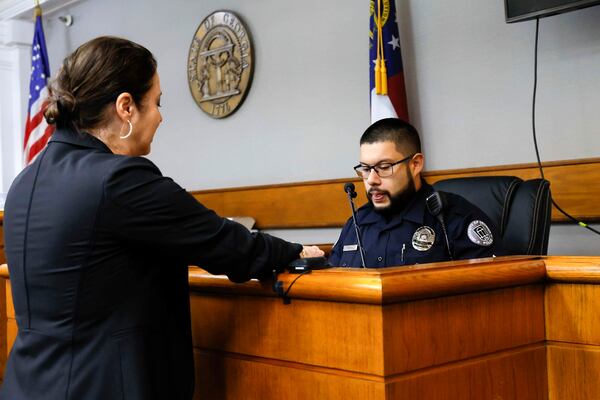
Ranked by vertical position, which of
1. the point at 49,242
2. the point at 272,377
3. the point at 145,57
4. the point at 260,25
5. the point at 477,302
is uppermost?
the point at 260,25

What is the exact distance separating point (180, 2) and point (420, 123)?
2.27m

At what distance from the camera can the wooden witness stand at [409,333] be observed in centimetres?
134

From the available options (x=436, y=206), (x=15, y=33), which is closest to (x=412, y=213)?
(x=436, y=206)

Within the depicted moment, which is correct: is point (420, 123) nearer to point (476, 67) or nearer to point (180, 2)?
point (476, 67)

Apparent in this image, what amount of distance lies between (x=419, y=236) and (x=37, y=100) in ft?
14.6

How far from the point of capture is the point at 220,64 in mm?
5090

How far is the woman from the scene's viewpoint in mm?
1418

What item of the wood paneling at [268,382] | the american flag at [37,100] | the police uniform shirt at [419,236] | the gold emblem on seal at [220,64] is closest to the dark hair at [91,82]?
the wood paneling at [268,382]

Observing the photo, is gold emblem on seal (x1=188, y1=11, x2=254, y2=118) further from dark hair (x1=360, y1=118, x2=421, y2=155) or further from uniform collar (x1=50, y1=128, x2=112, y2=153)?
uniform collar (x1=50, y1=128, x2=112, y2=153)

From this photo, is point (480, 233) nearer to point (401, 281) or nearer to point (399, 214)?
point (399, 214)

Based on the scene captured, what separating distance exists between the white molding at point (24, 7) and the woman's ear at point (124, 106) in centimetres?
518

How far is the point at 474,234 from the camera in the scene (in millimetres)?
2291

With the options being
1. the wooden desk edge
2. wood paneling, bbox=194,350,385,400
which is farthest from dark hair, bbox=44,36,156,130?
wood paneling, bbox=194,350,385,400

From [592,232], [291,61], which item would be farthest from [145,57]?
[291,61]
